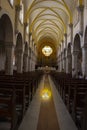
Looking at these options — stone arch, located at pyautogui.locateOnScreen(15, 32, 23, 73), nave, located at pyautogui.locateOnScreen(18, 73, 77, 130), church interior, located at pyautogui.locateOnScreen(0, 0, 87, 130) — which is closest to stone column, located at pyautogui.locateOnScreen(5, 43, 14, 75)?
church interior, located at pyautogui.locateOnScreen(0, 0, 87, 130)

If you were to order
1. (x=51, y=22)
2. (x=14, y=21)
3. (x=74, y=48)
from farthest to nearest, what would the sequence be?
(x=51, y=22), (x=74, y=48), (x=14, y=21)

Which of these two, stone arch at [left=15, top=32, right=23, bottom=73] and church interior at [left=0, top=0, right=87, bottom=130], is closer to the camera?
church interior at [left=0, top=0, right=87, bottom=130]

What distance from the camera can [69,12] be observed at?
89.4 feet

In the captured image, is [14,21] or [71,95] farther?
[14,21]

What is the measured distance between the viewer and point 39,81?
71.7 ft

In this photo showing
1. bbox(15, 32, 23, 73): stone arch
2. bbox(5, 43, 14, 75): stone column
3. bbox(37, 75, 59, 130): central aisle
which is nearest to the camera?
bbox(37, 75, 59, 130): central aisle

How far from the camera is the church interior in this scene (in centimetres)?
565

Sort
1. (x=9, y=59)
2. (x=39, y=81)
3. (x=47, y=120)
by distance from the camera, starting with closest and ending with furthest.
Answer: (x=47, y=120) < (x=9, y=59) < (x=39, y=81)

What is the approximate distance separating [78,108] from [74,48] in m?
18.5

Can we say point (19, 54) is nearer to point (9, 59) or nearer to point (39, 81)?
point (39, 81)

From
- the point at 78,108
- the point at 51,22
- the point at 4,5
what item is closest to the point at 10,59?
the point at 4,5

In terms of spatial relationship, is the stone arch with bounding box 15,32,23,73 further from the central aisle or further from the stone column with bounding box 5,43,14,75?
the central aisle

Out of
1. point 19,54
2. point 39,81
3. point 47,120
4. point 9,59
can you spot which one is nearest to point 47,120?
point 47,120

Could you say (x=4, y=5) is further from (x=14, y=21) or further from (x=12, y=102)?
(x=12, y=102)
